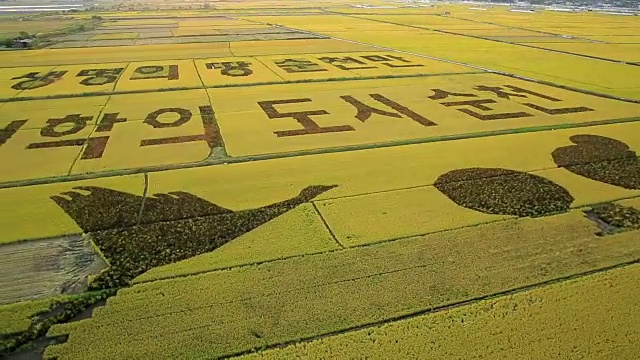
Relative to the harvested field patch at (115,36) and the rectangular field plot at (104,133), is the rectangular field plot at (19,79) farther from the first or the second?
the harvested field patch at (115,36)

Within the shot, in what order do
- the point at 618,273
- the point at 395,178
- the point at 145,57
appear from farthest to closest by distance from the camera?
the point at 145,57, the point at 395,178, the point at 618,273

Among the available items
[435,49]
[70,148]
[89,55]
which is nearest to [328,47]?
[435,49]

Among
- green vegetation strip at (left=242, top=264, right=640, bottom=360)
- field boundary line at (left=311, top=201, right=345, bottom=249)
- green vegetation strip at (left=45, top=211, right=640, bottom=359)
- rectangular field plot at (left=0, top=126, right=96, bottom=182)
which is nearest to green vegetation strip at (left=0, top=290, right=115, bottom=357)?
green vegetation strip at (left=45, top=211, right=640, bottom=359)

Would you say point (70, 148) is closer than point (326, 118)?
Yes

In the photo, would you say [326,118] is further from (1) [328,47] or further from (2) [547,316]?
(1) [328,47]

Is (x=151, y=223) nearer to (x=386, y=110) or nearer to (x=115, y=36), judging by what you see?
(x=386, y=110)
